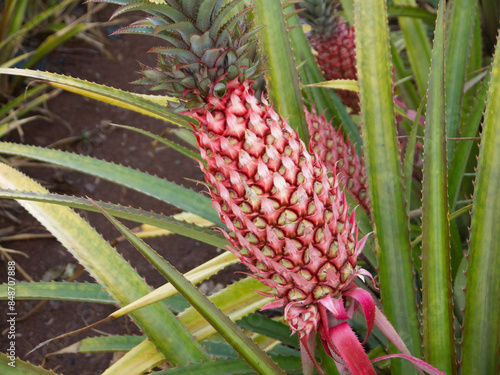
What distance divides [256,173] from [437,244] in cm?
Result: 32

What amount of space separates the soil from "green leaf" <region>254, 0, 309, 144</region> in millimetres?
755

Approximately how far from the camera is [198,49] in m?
0.71

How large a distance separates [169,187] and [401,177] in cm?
49

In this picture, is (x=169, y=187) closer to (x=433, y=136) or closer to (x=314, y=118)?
(x=314, y=118)

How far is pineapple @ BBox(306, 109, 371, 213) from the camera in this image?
101 cm

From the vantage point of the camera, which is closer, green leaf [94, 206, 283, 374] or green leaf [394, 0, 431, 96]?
green leaf [94, 206, 283, 374]

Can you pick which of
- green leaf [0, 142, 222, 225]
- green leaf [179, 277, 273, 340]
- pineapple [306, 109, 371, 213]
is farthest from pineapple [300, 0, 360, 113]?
green leaf [179, 277, 273, 340]

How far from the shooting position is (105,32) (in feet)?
9.40

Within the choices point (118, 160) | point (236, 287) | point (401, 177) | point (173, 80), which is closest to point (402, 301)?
point (401, 177)

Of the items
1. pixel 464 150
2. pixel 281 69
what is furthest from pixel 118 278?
pixel 464 150

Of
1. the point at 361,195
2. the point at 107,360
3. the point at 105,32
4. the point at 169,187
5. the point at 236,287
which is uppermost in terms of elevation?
the point at 105,32

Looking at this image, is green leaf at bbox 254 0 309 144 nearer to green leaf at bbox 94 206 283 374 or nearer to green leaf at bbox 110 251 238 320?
green leaf at bbox 110 251 238 320

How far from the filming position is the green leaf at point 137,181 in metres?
1.00

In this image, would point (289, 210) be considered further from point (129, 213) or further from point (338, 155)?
point (338, 155)
